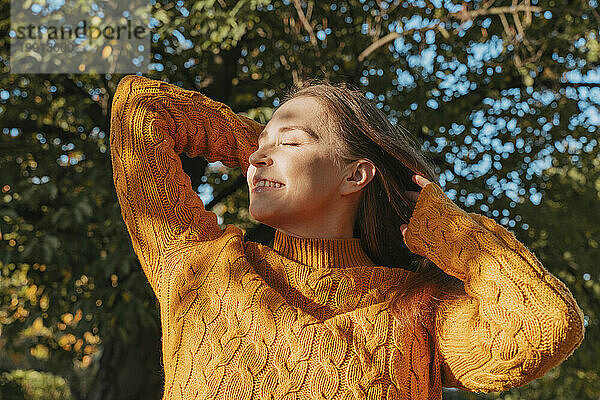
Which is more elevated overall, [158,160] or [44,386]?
[158,160]

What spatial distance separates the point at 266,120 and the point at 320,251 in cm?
214

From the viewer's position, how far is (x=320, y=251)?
1689 millimetres

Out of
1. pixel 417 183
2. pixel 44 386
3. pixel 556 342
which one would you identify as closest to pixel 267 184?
pixel 417 183

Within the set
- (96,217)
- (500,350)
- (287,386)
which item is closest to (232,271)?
(287,386)

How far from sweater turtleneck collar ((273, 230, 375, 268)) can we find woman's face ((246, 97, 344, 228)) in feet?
0.17

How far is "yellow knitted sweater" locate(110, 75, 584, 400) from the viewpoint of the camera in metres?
1.43

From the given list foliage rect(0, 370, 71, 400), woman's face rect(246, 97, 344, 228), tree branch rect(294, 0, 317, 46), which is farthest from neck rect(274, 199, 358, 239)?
foliage rect(0, 370, 71, 400)

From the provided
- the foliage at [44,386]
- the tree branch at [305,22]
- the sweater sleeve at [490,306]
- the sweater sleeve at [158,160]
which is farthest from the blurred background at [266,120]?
the foliage at [44,386]

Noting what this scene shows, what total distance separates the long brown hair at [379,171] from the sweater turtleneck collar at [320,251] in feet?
0.35

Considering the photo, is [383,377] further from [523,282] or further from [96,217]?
[96,217]

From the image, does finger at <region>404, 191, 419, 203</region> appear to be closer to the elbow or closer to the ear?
the ear

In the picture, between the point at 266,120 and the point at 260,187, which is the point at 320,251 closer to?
the point at 260,187

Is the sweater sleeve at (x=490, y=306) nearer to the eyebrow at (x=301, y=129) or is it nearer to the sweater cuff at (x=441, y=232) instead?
the sweater cuff at (x=441, y=232)

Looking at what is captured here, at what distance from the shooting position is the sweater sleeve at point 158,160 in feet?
5.51
